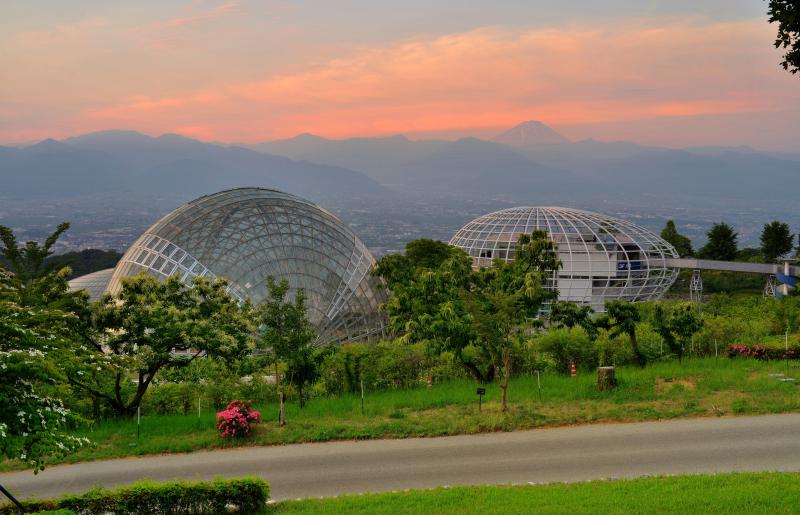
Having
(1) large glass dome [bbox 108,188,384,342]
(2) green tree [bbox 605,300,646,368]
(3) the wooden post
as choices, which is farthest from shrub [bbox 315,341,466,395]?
(1) large glass dome [bbox 108,188,384,342]

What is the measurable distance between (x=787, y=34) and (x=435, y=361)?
50.3ft

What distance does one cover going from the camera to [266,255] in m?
30.8

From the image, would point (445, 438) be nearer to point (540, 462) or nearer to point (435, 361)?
point (540, 462)

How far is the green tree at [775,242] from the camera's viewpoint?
55.8 m

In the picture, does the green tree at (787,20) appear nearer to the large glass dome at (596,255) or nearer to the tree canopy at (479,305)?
the tree canopy at (479,305)

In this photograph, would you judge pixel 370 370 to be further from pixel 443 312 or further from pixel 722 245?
pixel 722 245

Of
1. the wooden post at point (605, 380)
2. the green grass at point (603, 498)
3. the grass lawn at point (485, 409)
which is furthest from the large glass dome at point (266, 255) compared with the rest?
the green grass at point (603, 498)

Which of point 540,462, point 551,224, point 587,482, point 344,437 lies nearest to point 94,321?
point 344,437

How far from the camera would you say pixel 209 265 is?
29281 millimetres

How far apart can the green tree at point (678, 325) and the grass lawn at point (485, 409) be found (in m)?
2.11

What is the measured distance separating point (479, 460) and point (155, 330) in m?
10.0

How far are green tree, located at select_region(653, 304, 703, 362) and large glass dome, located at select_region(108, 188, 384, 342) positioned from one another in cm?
1372

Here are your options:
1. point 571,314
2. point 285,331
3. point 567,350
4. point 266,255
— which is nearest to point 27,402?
point 285,331

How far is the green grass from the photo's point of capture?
10.8 meters
